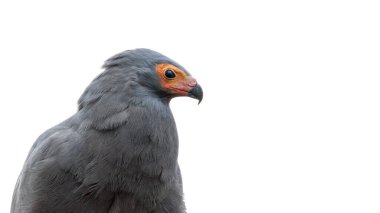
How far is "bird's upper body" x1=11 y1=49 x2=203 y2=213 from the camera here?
3.91 m

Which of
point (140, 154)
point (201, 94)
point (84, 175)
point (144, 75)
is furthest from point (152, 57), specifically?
point (84, 175)

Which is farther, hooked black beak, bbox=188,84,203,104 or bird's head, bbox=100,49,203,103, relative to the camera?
hooked black beak, bbox=188,84,203,104

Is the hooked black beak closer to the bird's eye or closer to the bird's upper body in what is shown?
the bird's upper body

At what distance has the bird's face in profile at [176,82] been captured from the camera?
162 inches

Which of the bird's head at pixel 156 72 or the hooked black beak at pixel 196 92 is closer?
the bird's head at pixel 156 72

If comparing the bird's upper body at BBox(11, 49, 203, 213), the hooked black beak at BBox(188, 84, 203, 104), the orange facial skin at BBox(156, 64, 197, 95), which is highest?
the orange facial skin at BBox(156, 64, 197, 95)

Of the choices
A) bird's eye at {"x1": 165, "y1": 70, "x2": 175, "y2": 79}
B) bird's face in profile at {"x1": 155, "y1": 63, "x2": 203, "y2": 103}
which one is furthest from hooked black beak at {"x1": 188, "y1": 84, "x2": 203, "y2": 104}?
bird's eye at {"x1": 165, "y1": 70, "x2": 175, "y2": 79}

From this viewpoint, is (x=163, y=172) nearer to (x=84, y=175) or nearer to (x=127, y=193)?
(x=127, y=193)

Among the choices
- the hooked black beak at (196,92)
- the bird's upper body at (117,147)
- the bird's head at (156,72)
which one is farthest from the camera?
the hooked black beak at (196,92)

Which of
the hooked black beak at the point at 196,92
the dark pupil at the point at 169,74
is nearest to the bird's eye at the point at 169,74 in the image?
the dark pupil at the point at 169,74

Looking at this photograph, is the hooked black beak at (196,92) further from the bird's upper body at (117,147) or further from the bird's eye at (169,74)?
the bird's eye at (169,74)

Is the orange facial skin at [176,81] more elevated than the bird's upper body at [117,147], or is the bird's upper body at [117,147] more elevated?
the orange facial skin at [176,81]

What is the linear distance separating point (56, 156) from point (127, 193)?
2.10 ft

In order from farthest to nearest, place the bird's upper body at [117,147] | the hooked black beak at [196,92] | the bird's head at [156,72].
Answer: the hooked black beak at [196,92] → the bird's head at [156,72] → the bird's upper body at [117,147]
